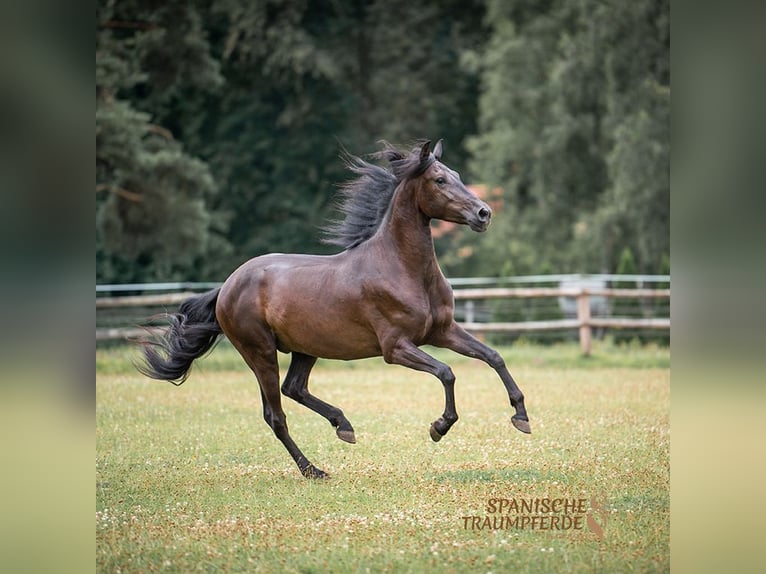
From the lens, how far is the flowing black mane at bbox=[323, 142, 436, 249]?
22.6 ft

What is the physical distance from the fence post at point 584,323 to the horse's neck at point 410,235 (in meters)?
10.4

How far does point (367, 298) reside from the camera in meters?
6.58

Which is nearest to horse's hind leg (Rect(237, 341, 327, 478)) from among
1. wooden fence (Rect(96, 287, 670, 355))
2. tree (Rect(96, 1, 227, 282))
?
wooden fence (Rect(96, 287, 670, 355))

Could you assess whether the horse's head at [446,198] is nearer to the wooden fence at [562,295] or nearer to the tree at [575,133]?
the wooden fence at [562,295]

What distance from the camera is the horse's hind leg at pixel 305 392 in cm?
686

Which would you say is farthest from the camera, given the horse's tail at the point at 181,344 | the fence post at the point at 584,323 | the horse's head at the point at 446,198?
the fence post at the point at 584,323

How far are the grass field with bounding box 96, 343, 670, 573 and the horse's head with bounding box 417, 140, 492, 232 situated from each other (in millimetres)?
1898

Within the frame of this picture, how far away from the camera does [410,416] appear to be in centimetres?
1002

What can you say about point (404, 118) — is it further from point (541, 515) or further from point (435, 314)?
point (541, 515)

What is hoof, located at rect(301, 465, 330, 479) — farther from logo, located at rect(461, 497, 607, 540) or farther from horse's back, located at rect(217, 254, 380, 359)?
logo, located at rect(461, 497, 607, 540)

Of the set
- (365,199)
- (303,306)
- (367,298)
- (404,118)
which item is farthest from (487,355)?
(404,118)

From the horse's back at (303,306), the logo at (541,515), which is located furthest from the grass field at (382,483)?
the horse's back at (303,306)
